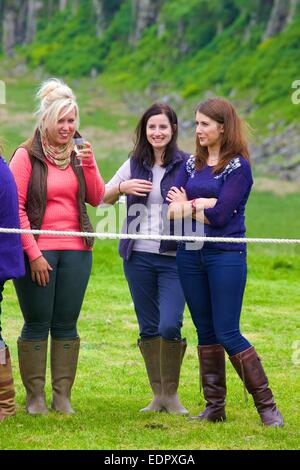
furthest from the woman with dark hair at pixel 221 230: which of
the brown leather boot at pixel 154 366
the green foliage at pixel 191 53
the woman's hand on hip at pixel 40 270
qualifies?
the green foliage at pixel 191 53

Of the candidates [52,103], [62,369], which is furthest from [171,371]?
[52,103]

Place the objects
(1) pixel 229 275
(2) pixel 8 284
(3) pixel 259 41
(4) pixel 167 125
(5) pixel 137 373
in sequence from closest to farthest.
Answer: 1. (1) pixel 229 275
2. (4) pixel 167 125
3. (5) pixel 137 373
4. (2) pixel 8 284
5. (3) pixel 259 41

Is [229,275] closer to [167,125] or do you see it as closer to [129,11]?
[167,125]

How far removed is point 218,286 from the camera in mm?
6395

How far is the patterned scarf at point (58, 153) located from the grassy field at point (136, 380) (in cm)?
57

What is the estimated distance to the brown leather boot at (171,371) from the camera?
6965 mm

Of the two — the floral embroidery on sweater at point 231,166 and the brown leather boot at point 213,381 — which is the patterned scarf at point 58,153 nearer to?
the floral embroidery on sweater at point 231,166

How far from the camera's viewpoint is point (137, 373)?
26.8 feet

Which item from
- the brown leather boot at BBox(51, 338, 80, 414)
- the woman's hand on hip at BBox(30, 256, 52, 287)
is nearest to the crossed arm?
the woman's hand on hip at BBox(30, 256, 52, 287)

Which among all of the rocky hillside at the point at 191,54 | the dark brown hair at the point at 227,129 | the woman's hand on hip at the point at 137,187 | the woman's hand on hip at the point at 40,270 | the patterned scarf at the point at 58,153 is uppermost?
the rocky hillside at the point at 191,54

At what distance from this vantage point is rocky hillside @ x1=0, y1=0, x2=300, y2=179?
34781mm

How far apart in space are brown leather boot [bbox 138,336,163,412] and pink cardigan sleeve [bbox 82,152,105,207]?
3.02 feet
